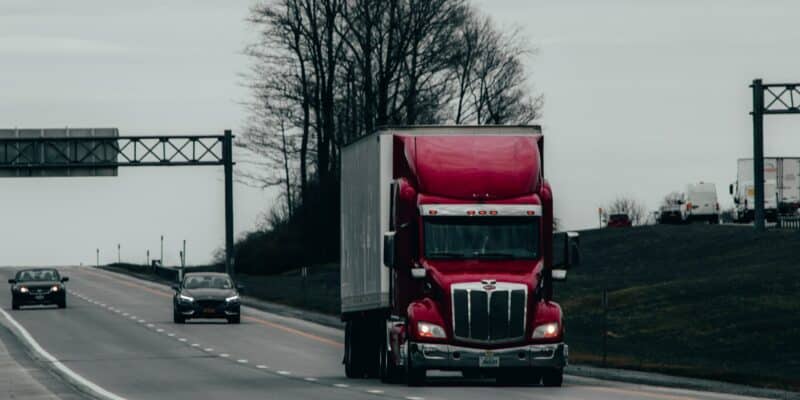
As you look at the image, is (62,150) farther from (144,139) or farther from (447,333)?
(447,333)

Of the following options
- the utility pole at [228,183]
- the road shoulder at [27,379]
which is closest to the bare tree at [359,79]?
the utility pole at [228,183]

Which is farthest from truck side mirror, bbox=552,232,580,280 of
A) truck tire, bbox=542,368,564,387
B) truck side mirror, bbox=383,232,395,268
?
truck side mirror, bbox=383,232,395,268

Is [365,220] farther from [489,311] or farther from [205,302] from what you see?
[205,302]

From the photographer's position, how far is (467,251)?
95.1 feet

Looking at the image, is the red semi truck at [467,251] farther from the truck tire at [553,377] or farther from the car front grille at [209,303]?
the car front grille at [209,303]

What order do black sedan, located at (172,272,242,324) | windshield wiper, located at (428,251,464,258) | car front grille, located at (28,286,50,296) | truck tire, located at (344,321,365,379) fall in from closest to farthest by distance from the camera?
1. windshield wiper, located at (428,251,464,258)
2. truck tire, located at (344,321,365,379)
3. black sedan, located at (172,272,242,324)
4. car front grille, located at (28,286,50,296)

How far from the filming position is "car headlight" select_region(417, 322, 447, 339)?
28.6m

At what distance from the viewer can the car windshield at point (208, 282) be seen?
58812 mm

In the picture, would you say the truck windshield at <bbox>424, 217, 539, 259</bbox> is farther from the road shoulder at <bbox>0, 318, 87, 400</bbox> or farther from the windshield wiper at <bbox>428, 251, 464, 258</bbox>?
the road shoulder at <bbox>0, 318, 87, 400</bbox>

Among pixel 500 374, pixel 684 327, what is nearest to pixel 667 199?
pixel 684 327

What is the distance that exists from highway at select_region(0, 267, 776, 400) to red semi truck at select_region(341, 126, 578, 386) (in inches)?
24.5

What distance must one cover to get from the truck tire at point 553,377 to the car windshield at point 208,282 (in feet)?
97.9

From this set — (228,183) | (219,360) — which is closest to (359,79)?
(228,183)

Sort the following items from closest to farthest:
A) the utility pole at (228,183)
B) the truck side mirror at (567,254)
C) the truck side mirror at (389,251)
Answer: the truck side mirror at (567,254) → the truck side mirror at (389,251) → the utility pole at (228,183)
